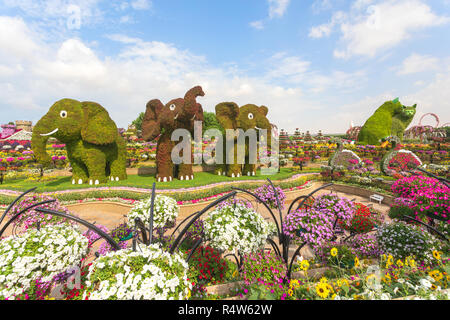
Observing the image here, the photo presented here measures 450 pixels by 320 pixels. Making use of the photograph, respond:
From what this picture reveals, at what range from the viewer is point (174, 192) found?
9.66 m

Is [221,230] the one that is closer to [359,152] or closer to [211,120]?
[359,152]

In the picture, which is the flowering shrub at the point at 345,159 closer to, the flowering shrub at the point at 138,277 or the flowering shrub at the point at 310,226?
the flowering shrub at the point at 310,226

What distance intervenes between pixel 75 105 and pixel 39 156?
123 inches

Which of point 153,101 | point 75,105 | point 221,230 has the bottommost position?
point 221,230

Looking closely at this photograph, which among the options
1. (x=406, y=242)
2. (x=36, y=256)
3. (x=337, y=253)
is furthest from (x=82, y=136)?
(x=406, y=242)

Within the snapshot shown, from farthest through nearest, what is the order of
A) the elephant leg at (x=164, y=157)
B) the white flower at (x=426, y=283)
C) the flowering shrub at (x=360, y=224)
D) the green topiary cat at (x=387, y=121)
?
the green topiary cat at (x=387, y=121), the elephant leg at (x=164, y=157), the flowering shrub at (x=360, y=224), the white flower at (x=426, y=283)

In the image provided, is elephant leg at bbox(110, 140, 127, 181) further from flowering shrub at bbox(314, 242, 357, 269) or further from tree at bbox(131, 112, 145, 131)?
tree at bbox(131, 112, 145, 131)

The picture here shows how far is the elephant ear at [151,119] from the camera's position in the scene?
37.3ft

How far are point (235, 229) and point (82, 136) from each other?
1071 centimetres

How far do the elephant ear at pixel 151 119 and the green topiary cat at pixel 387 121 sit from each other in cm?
3225

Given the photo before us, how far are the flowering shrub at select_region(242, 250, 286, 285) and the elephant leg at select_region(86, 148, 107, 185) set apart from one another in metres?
10.3

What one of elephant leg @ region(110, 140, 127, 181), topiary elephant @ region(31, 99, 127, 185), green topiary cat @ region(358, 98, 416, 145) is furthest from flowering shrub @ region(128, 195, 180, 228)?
green topiary cat @ region(358, 98, 416, 145)

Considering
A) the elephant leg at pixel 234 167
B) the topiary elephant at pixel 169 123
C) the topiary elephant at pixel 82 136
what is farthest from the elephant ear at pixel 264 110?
the topiary elephant at pixel 82 136
